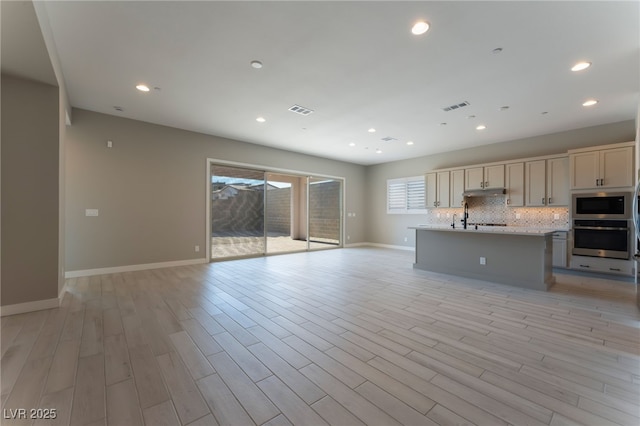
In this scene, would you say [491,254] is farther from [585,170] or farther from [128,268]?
[128,268]

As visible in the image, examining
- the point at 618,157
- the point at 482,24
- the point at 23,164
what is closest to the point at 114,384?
the point at 23,164

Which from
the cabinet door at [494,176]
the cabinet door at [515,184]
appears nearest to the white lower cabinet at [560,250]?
the cabinet door at [515,184]

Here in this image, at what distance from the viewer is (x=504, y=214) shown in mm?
6434

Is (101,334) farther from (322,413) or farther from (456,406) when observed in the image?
(456,406)

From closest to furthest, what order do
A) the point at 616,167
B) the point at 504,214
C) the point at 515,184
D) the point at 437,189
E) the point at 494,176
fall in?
the point at 616,167 < the point at 515,184 < the point at 494,176 < the point at 504,214 < the point at 437,189

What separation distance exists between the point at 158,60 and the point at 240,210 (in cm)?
388

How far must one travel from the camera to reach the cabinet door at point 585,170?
493 centimetres

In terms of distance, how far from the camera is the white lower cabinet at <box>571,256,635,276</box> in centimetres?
458

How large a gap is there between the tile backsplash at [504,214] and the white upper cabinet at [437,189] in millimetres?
350

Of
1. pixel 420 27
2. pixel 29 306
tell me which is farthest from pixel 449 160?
pixel 29 306

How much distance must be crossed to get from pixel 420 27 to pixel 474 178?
5127 millimetres

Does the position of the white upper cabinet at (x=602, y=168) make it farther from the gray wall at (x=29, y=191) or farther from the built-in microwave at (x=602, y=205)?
the gray wall at (x=29, y=191)

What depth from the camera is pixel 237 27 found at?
2566 mm

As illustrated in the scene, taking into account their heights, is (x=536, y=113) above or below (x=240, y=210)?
above
